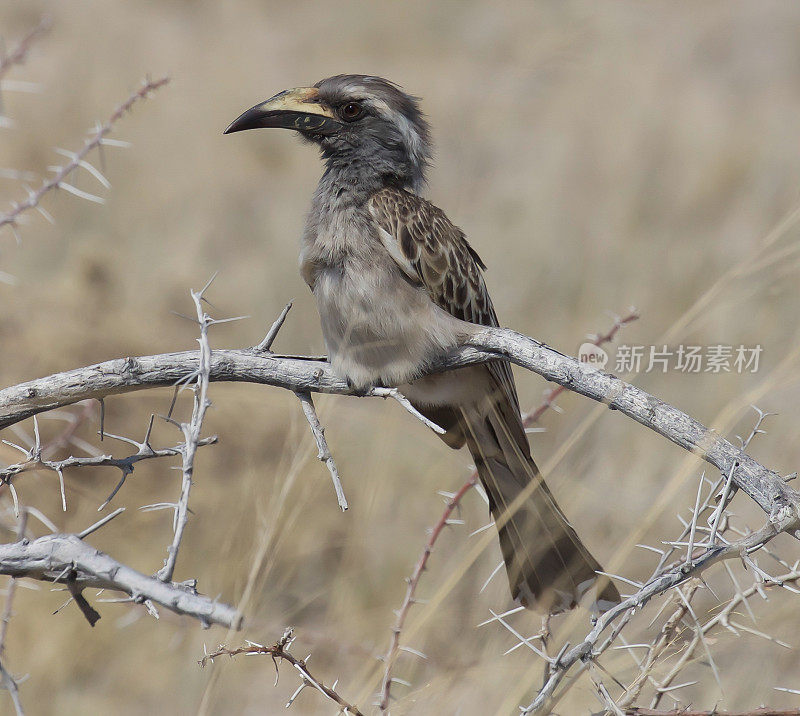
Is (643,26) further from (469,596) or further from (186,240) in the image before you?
(469,596)

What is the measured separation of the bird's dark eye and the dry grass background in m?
0.79

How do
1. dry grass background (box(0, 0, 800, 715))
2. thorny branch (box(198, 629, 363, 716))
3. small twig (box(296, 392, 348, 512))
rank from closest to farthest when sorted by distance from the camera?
thorny branch (box(198, 629, 363, 716)) → small twig (box(296, 392, 348, 512)) → dry grass background (box(0, 0, 800, 715))

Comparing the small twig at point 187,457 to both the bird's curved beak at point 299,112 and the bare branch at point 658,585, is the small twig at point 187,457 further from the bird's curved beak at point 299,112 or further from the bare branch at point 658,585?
the bird's curved beak at point 299,112

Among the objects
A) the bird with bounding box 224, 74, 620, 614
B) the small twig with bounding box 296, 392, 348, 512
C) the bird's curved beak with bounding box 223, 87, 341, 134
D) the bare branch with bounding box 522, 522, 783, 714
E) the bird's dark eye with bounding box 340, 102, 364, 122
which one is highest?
the bird's dark eye with bounding box 340, 102, 364, 122

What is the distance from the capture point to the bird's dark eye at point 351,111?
2977mm

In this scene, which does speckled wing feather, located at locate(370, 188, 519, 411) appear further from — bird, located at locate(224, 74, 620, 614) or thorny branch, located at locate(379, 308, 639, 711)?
thorny branch, located at locate(379, 308, 639, 711)

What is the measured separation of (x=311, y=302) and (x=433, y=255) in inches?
131

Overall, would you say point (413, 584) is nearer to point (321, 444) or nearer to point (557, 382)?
point (321, 444)

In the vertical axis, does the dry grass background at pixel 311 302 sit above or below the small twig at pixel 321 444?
above

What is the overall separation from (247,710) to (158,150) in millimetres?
5467

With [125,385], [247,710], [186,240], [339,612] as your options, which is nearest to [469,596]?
[339,612]

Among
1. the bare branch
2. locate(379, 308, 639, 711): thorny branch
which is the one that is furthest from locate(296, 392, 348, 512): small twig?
the bare branch

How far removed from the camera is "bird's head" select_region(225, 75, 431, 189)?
2930mm

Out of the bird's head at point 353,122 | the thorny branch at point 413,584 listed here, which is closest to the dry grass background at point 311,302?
the thorny branch at point 413,584
